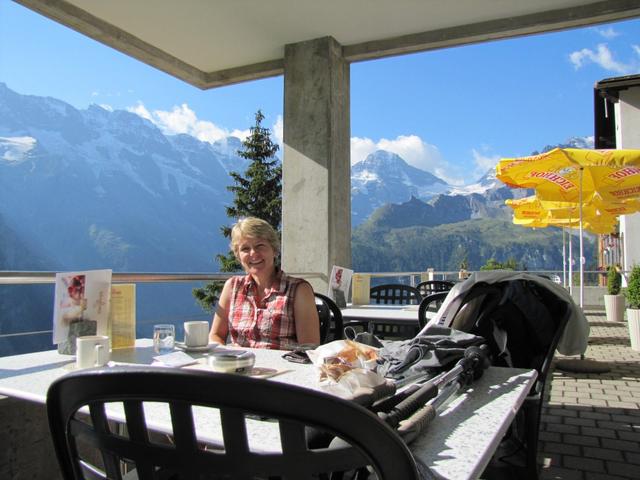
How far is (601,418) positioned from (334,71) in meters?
4.27

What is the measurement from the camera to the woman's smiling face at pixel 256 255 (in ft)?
8.02

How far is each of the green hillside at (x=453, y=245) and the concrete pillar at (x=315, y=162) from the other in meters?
88.3

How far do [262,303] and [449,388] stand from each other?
1.37 meters

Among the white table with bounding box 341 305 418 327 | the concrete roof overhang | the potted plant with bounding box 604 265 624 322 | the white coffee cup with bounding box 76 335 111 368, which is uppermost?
the concrete roof overhang

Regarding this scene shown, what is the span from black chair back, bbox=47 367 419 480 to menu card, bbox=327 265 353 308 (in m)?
3.36

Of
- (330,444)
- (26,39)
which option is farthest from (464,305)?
(26,39)

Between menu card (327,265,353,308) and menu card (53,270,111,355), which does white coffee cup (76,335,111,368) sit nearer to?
menu card (53,270,111,355)

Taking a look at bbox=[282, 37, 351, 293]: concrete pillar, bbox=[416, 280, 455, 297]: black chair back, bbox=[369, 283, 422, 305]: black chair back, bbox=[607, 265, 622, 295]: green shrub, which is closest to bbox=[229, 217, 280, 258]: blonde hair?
bbox=[369, 283, 422, 305]: black chair back

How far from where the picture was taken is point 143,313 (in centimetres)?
8694

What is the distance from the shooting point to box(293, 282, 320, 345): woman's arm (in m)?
2.29

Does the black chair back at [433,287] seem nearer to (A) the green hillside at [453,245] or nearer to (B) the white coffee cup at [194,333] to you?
(B) the white coffee cup at [194,333]

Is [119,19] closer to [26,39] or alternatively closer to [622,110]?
[622,110]

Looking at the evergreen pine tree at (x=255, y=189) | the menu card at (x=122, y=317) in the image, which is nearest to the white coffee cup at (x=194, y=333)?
the menu card at (x=122, y=317)

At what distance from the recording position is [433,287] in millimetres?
5566
